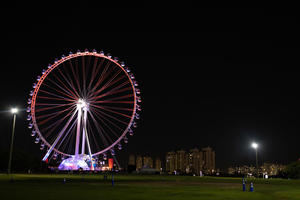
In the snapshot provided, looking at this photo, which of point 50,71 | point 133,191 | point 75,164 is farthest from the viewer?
point 75,164

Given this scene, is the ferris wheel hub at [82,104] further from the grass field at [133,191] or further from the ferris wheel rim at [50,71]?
the grass field at [133,191]

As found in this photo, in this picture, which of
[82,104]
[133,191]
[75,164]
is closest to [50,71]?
[82,104]

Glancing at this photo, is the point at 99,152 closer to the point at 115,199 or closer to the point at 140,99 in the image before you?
the point at 140,99

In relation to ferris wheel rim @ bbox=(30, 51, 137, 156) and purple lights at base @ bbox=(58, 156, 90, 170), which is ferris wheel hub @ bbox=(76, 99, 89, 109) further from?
purple lights at base @ bbox=(58, 156, 90, 170)

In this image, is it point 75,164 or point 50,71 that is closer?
point 50,71

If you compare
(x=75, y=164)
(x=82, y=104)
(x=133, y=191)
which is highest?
(x=82, y=104)

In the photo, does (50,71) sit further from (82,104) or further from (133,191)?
(133,191)

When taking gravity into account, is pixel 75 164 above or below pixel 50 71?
below

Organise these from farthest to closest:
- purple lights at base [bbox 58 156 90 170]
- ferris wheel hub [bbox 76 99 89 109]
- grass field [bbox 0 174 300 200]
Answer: purple lights at base [bbox 58 156 90 170] → ferris wheel hub [bbox 76 99 89 109] → grass field [bbox 0 174 300 200]

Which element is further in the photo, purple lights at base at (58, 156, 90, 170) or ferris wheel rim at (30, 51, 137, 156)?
purple lights at base at (58, 156, 90, 170)

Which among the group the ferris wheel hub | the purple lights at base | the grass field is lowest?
the grass field

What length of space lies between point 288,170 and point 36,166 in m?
64.6

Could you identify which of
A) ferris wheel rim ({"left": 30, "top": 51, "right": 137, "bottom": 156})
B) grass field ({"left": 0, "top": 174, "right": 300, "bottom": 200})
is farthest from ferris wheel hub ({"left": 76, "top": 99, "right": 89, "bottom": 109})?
grass field ({"left": 0, "top": 174, "right": 300, "bottom": 200})

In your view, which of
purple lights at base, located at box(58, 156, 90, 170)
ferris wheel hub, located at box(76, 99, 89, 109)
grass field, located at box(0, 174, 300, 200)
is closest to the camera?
grass field, located at box(0, 174, 300, 200)
